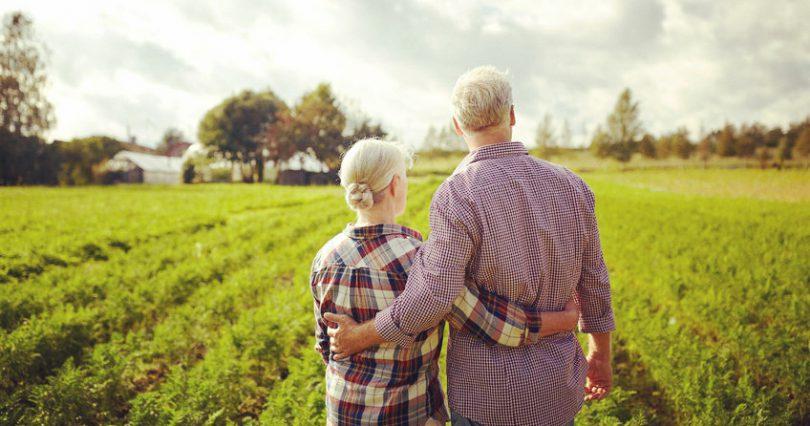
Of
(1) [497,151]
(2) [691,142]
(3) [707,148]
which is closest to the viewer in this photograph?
(1) [497,151]

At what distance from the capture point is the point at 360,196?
181cm

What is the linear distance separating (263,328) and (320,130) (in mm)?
52894

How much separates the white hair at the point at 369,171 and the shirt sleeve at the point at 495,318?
0.59 metres

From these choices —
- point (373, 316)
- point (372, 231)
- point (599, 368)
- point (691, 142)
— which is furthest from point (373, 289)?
point (691, 142)

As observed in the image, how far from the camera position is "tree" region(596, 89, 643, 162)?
57.6 metres

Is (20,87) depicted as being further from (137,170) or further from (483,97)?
(483,97)

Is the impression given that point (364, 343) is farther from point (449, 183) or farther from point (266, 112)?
point (266, 112)

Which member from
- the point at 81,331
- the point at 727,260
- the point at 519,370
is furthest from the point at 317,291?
the point at 727,260

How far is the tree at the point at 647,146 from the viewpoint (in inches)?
1953

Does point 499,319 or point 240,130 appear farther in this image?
point 240,130

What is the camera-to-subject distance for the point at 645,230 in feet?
37.6

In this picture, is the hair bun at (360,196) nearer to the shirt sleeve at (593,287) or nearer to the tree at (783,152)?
the shirt sleeve at (593,287)

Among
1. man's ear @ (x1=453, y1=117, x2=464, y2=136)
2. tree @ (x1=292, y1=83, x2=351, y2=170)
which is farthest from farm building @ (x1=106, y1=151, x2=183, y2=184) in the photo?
man's ear @ (x1=453, y1=117, x2=464, y2=136)

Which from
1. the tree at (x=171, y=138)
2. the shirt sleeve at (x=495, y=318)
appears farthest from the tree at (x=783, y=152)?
the tree at (x=171, y=138)
